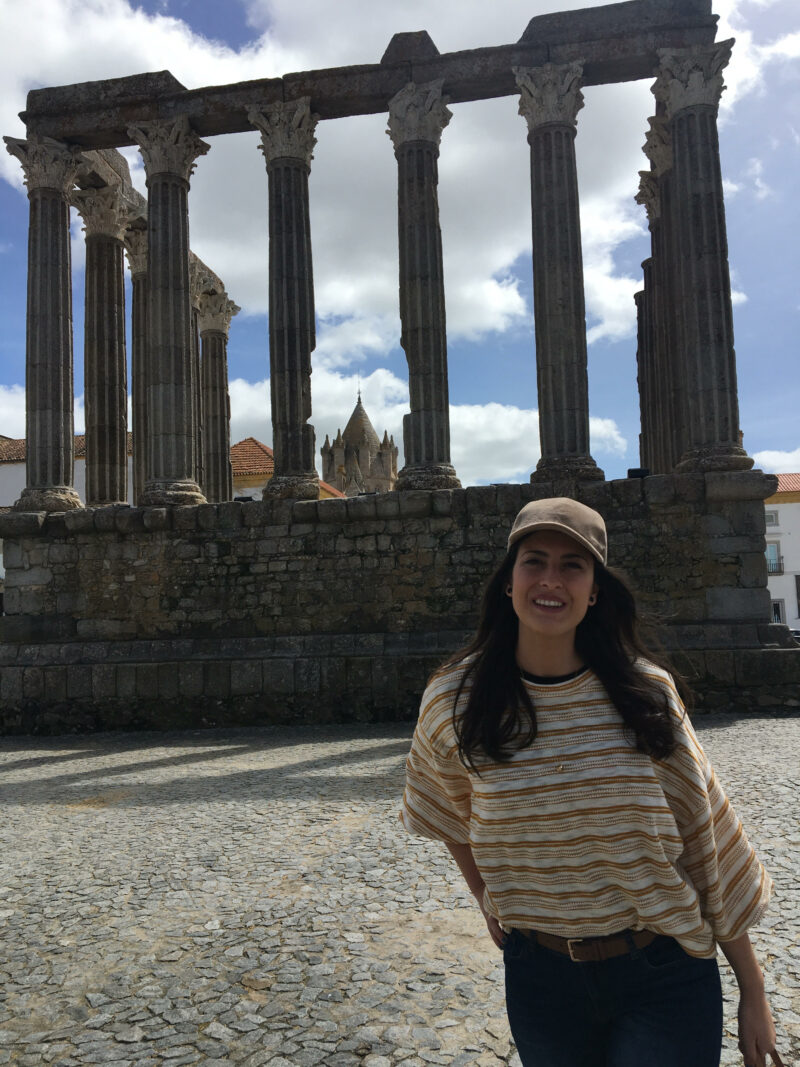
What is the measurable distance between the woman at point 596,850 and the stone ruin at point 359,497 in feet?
32.1

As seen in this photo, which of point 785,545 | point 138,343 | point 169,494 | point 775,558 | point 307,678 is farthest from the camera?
point 785,545

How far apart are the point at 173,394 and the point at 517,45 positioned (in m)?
7.51

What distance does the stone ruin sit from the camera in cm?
1178

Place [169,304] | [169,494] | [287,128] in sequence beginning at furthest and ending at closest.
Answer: [169,304], [287,128], [169,494]

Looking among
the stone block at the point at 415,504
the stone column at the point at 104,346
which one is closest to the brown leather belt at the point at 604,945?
the stone block at the point at 415,504

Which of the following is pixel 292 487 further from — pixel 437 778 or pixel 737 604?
pixel 437 778

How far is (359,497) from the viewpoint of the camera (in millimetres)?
12594

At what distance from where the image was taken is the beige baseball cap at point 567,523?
1.84 metres

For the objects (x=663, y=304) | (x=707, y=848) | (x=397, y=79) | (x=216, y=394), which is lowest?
(x=707, y=848)

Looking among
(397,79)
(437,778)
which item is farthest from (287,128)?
(437,778)

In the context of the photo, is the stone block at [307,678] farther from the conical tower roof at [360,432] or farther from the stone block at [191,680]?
the conical tower roof at [360,432]

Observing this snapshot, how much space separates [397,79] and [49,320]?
6.83 m

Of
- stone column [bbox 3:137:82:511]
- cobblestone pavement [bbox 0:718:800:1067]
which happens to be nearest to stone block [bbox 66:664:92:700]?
stone column [bbox 3:137:82:511]

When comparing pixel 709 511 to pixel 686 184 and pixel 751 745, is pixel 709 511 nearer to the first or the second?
pixel 751 745
